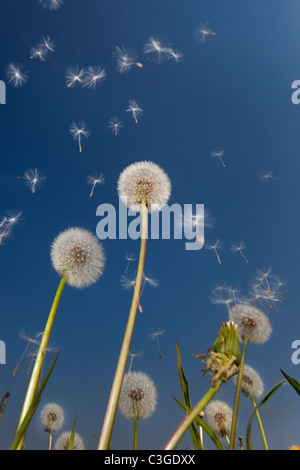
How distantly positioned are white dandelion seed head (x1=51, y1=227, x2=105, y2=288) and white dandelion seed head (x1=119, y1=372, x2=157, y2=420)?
185 centimetres

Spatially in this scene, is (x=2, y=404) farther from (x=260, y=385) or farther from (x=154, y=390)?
(x=260, y=385)

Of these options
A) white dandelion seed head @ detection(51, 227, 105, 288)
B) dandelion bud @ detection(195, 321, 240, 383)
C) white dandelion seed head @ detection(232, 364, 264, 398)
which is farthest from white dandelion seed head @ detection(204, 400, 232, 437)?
dandelion bud @ detection(195, 321, 240, 383)

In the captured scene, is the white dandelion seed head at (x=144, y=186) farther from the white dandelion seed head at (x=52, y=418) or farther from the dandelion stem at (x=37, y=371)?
the white dandelion seed head at (x=52, y=418)

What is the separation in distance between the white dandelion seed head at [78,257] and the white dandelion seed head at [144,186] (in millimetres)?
577

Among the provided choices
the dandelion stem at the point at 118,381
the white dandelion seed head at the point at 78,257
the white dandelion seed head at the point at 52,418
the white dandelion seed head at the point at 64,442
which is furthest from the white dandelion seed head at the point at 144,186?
the white dandelion seed head at the point at 52,418

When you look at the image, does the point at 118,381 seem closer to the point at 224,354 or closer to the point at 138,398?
the point at 224,354

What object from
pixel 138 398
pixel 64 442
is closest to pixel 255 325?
pixel 138 398

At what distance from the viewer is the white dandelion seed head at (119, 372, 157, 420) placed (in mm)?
4066

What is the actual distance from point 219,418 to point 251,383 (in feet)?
2.59

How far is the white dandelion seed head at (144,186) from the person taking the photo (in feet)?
10.2

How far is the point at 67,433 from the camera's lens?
5293 millimetres

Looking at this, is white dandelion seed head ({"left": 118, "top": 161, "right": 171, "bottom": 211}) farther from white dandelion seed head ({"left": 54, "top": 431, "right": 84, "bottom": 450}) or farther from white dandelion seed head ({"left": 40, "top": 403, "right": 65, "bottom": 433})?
white dandelion seed head ({"left": 40, "top": 403, "right": 65, "bottom": 433})

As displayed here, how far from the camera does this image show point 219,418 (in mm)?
4680
